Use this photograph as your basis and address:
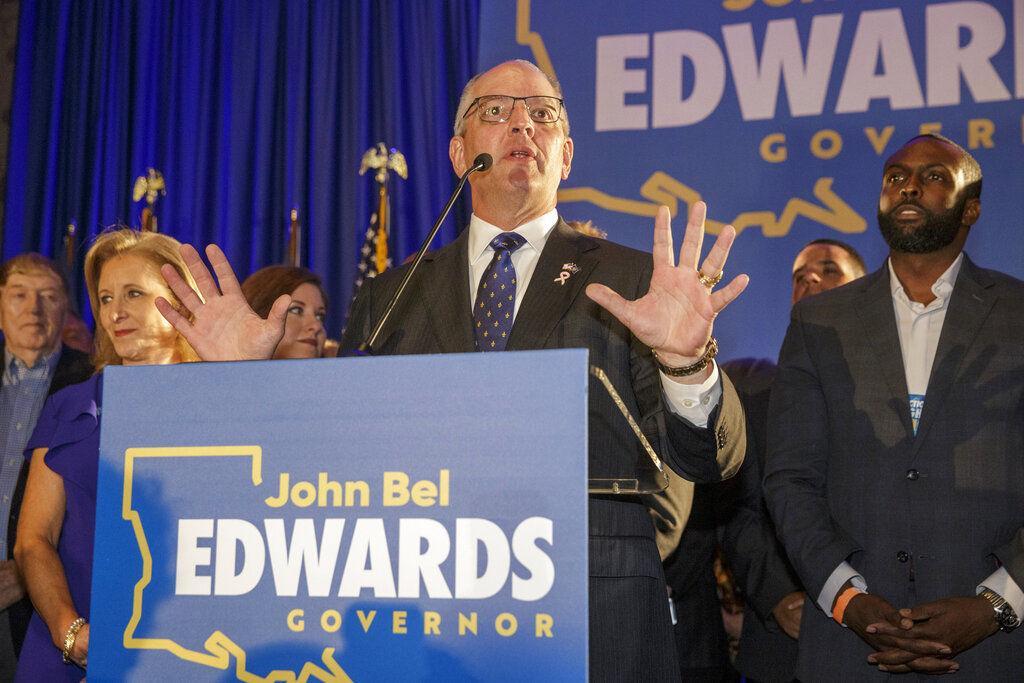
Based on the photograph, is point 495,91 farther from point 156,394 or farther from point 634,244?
point 634,244

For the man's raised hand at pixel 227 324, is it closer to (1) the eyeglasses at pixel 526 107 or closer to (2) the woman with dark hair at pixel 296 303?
(1) the eyeglasses at pixel 526 107

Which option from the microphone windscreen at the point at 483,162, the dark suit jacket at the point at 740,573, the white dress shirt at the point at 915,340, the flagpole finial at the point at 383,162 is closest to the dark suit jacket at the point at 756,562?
the dark suit jacket at the point at 740,573

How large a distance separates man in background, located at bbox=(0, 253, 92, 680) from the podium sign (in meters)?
2.27

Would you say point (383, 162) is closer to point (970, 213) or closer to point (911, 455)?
point (970, 213)

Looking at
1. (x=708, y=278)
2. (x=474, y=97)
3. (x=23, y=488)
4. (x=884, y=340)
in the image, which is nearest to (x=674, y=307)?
(x=708, y=278)

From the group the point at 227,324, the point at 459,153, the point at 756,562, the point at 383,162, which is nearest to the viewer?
the point at 227,324

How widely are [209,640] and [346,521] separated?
0.21m

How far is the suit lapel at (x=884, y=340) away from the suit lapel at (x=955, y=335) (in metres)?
0.05

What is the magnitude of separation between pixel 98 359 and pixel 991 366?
215 cm

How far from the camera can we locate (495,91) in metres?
2.30

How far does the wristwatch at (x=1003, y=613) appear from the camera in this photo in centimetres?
218

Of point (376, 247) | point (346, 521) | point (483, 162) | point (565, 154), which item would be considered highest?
point (376, 247)

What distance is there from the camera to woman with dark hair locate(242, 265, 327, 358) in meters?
3.53

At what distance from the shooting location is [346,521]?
1.27 meters
